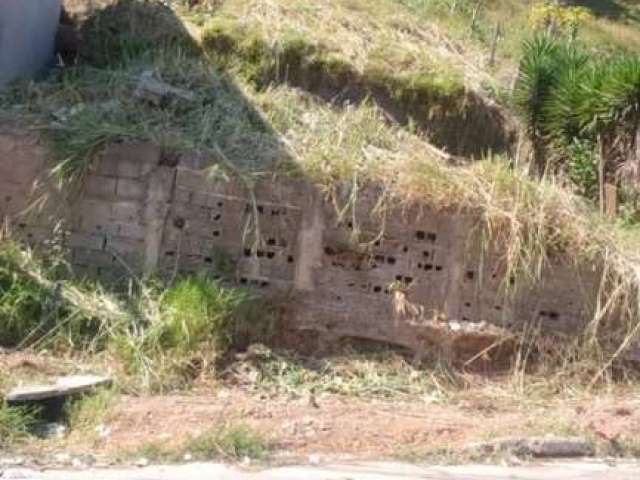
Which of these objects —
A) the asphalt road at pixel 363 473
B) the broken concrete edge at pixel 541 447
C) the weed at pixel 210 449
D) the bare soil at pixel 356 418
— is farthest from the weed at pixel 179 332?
the broken concrete edge at pixel 541 447

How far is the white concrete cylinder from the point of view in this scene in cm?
1070

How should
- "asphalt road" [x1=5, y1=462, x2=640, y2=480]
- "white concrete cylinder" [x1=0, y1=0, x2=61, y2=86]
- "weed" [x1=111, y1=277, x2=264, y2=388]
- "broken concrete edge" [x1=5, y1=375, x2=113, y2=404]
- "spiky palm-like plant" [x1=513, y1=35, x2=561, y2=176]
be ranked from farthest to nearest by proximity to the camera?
1. "spiky palm-like plant" [x1=513, y1=35, x2=561, y2=176]
2. "white concrete cylinder" [x1=0, y1=0, x2=61, y2=86]
3. "weed" [x1=111, y1=277, x2=264, y2=388]
4. "broken concrete edge" [x1=5, y1=375, x2=113, y2=404]
5. "asphalt road" [x1=5, y1=462, x2=640, y2=480]

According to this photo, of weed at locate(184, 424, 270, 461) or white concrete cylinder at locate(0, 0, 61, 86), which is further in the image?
white concrete cylinder at locate(0, 0, 61, 86)

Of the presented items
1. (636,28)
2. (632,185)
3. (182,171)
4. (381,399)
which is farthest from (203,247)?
(636,28)

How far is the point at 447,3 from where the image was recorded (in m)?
16.9

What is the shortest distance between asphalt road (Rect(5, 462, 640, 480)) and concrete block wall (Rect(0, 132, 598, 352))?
2097mm

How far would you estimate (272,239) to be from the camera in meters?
9.27

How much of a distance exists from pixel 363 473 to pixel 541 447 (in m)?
1.40

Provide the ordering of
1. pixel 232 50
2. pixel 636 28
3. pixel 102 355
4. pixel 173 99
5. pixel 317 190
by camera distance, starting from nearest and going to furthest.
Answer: pixel 102 355, pixel 317 190, pixel 173 99, pixel 232 50, pixel 636 28

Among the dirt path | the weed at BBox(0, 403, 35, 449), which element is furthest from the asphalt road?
the weed at BBox(0, 403, 35, 449)

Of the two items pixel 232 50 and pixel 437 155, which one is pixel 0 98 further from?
pixel 437 155

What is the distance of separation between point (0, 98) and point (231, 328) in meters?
2.90

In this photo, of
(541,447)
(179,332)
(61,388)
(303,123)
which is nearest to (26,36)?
(303,123)

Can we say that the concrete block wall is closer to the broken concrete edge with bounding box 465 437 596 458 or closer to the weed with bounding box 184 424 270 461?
the broken concrete edge with bounding box 465 437 596 458
